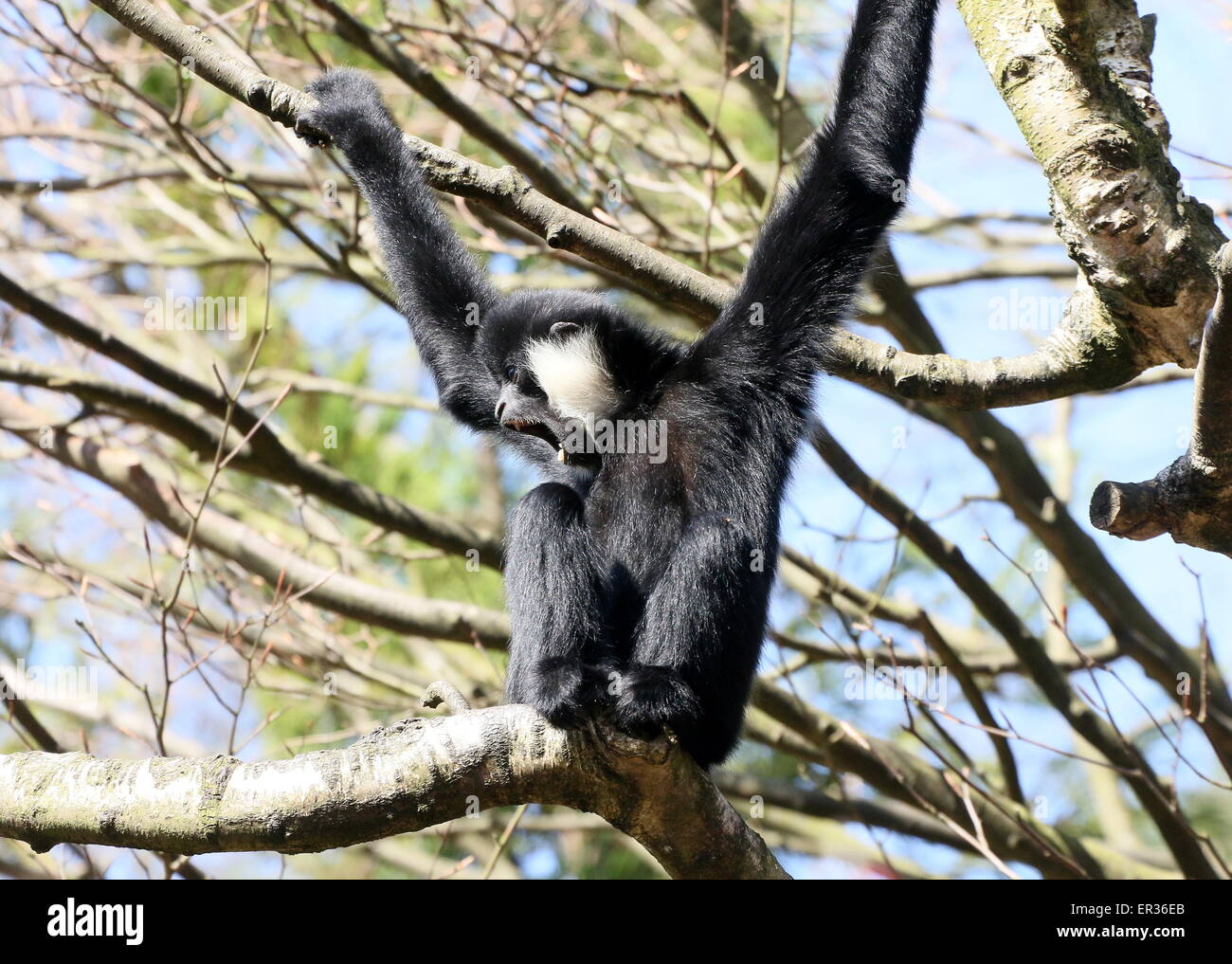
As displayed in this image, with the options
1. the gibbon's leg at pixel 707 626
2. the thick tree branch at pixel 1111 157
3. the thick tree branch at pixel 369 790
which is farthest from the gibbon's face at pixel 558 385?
the thick tree branch at pixel 1111 157

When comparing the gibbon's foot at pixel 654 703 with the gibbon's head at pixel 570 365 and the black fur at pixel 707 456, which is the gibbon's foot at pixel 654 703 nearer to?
the black fur at pixel 707 456

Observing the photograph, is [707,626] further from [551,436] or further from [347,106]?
[347,106]

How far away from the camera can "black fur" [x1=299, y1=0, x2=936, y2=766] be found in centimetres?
504

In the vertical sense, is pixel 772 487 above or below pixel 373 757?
above

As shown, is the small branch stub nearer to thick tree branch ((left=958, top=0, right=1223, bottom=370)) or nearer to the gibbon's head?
thick tree branch ((left=958, top=0, right=1223, bottom=370))

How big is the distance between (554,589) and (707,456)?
0.95m

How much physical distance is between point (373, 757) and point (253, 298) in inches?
404

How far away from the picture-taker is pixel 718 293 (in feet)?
18.1

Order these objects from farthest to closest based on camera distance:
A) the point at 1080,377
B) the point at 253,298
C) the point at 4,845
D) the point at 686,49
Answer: the point at 253,298
the point at 686,49
the point at 4,845
the point at 1080,377

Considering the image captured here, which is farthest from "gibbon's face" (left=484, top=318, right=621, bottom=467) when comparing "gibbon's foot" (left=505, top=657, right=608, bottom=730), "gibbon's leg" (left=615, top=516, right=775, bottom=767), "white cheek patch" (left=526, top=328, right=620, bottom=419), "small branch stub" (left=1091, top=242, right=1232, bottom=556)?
"small branch stub" (left=1091, top=242, right=1232, bottom=556)

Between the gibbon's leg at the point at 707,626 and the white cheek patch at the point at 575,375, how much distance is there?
2.84ft

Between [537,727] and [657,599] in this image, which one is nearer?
[537,727]
